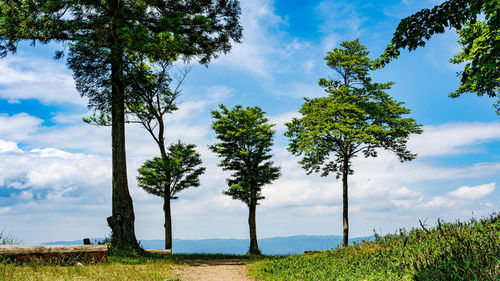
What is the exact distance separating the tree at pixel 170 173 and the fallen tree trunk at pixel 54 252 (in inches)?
470

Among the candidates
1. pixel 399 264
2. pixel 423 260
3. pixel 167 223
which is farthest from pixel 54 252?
pixel 167 223

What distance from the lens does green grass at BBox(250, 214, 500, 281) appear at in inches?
219

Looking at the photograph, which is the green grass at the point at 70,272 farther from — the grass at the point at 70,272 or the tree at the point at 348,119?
the tree at the point at 348,119

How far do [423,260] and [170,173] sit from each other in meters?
20.9

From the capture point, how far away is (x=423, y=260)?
6680mm

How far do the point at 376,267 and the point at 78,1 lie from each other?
58.5 ft

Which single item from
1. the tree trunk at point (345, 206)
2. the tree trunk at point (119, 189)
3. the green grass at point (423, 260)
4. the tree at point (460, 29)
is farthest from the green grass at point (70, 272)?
the tree trunk at point (345, 206)

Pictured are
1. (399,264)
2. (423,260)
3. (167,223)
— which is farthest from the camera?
(167,223)

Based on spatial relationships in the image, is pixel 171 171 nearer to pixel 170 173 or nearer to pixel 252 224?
pixel 170 173

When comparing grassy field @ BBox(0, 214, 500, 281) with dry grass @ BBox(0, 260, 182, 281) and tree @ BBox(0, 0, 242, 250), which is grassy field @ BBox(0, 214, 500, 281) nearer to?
dry grass @ BBox(0, 260, 182, 281)

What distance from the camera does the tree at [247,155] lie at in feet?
85.0

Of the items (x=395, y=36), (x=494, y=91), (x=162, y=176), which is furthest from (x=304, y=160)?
(x=395, y=36)

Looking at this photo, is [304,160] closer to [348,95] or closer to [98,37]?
[348,95]

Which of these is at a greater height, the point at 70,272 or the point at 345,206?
the point at 345,206
